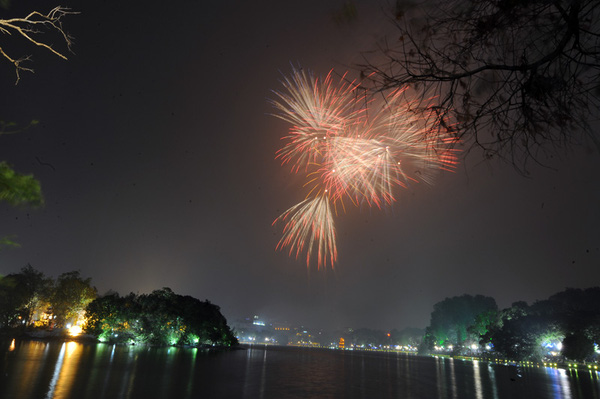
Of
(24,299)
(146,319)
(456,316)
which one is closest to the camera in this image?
(24,299)

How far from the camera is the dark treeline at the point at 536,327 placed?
49.9 m

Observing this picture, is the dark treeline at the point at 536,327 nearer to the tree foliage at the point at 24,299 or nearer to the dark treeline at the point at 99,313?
the dark treeline at the point at 99,313

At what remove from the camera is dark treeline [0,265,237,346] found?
6094cm

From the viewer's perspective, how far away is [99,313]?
61438mm

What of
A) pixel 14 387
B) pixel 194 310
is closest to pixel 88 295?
pixel 194 310

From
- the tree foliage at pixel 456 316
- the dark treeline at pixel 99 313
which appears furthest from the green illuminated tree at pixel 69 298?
the tree foliage at pixel 456 316

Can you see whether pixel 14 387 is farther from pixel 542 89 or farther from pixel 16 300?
pixel 16 300

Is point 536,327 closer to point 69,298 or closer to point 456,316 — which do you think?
point 456,316

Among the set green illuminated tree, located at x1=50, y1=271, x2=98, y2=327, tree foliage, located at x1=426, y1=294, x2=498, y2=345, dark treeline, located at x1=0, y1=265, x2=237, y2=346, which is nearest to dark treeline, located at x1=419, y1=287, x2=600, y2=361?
tree foliage, located at x1=426, y1=294, x2=498, y2=345

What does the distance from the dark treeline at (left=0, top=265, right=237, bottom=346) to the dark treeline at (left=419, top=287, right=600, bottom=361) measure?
203 feet

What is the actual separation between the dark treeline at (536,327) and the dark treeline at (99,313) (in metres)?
61.9

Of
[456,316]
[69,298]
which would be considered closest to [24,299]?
[69,298]

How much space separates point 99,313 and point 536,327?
8071cm

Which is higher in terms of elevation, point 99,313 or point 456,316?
point 456,316
